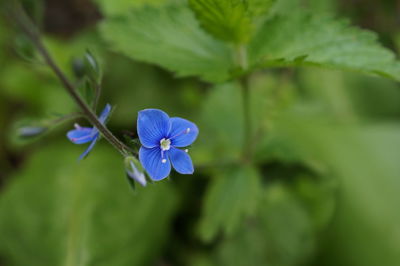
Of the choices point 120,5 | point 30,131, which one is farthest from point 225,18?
point 120,5

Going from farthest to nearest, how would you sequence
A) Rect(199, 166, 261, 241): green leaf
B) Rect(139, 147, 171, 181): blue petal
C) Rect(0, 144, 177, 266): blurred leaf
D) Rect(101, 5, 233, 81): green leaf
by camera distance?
Rect(0, 144, 177, 266): blurred leaf → Rect(199, 166, 261, 241): green leaf → Rect(101, 5, 233, 81): green leaf → Rect(139, 147, 171, 181): blue petal

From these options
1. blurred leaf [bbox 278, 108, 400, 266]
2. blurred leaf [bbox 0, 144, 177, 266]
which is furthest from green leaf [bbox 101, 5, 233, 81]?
blurred leaf [bbox 0, 144, 177, 266]

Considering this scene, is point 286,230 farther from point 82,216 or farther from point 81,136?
point 81,136

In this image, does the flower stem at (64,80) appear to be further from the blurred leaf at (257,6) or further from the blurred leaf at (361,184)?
the blurred leaf at (361,184)

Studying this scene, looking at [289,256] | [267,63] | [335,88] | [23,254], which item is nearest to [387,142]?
[335,88]

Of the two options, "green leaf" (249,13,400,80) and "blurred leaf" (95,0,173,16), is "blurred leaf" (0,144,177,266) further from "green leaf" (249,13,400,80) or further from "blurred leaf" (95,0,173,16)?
"green leaf" (249,13,400,80)

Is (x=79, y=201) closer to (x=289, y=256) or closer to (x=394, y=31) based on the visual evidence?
(x=289, y=256)
